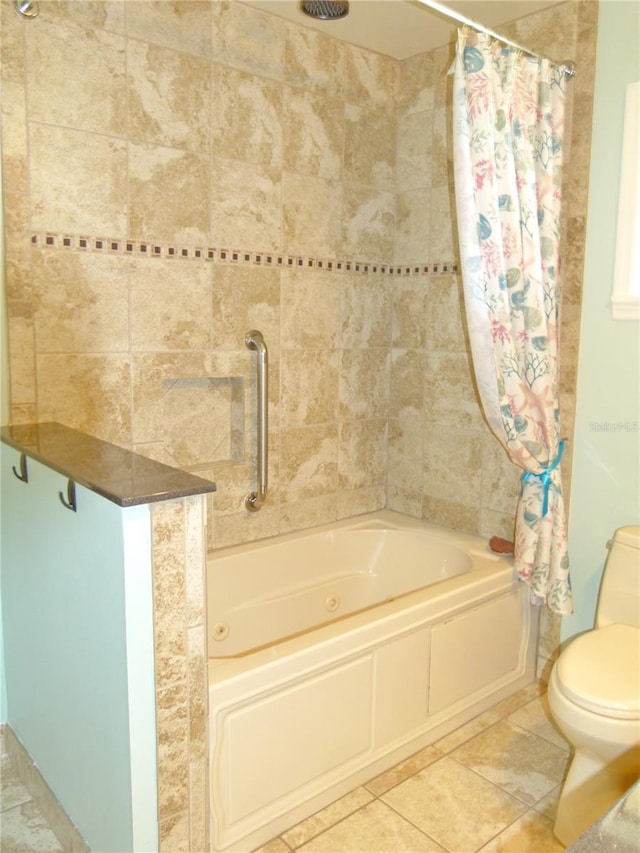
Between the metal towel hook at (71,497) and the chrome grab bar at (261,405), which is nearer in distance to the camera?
the metal towel hook at (71,497)

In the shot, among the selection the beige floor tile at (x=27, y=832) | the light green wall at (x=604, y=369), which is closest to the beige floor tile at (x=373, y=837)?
the beige floor tile at (x=27, y=832)

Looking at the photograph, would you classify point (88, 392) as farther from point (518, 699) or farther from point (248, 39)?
point (518, 699)

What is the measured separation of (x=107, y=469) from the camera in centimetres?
148

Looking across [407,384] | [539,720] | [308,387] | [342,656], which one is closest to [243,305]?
[308,387]

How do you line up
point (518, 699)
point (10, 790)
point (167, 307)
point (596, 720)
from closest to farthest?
point (596, 720) < point (10, 790) < point (167, 307) < point (518, 699)

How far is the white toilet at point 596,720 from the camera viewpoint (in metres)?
1.70

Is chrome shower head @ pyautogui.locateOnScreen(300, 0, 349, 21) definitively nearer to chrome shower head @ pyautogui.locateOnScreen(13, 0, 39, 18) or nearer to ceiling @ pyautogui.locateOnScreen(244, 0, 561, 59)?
ceiling @ pyautogui.locateOnScreen(244, 0, 561, 59)

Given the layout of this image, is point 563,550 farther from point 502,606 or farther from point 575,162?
point 575,162

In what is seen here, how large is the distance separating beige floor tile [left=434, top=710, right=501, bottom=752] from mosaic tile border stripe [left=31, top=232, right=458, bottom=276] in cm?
172

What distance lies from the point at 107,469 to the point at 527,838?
1498 mm

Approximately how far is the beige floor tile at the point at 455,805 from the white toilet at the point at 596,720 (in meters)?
0.17

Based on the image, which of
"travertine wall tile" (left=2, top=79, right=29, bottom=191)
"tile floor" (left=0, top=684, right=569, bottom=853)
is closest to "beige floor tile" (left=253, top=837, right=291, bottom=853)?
"tile floor" (left=0, top=684, right=569, bottom=853)

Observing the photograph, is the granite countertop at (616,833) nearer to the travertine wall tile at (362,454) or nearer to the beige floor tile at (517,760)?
the beige floor tile at (517,760)

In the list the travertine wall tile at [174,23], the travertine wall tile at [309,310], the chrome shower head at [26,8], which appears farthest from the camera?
the travertine wall tile at [309,310]
